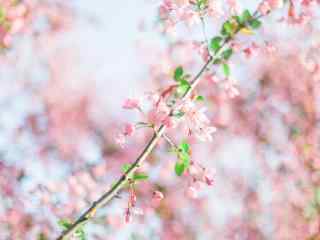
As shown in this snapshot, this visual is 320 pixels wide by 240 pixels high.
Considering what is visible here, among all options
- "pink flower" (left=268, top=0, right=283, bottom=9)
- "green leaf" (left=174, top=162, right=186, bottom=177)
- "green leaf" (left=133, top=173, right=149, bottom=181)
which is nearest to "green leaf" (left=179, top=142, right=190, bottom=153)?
"green leaf" (left=174, top=162, right=186, bottom=177)

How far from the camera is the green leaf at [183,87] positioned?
2.52 metres

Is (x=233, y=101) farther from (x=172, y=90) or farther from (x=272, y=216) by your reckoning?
(x=172, y=90)

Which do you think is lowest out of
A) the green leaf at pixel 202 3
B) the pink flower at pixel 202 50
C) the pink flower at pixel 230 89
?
the pink flower at pixel 230 89

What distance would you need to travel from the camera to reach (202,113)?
101 inches

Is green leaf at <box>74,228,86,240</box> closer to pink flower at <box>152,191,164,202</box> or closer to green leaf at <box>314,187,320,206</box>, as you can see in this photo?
pink flower at <box>152,191,164,202</box>

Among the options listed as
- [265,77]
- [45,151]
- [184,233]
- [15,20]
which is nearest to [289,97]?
[265,77]

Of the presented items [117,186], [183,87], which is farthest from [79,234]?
[183,87]

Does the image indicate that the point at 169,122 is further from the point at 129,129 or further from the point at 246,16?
the point at 246,16

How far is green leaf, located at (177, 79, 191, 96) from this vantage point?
2523 mm

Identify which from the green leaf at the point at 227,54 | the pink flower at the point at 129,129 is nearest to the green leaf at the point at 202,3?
the green leaf at the point at 227,54

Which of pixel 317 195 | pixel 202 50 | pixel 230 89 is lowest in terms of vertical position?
pixel 317 195

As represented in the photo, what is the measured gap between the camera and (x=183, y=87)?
2531mm

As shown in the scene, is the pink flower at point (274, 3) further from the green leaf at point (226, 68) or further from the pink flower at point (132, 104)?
the pink flower at point (132, 104)

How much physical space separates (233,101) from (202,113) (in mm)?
7757
